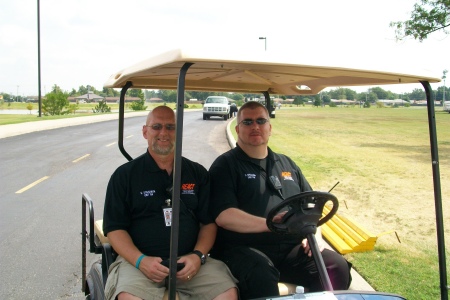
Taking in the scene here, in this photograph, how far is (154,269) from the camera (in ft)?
8.69

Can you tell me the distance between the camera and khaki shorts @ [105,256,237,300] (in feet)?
8.50

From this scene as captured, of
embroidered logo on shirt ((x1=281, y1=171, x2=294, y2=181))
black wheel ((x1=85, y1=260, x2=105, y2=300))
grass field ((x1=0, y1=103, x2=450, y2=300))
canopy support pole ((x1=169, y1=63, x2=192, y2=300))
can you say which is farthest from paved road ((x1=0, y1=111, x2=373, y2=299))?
canopy support pole ((x1=169, y1=63, x2=192, y2=300))

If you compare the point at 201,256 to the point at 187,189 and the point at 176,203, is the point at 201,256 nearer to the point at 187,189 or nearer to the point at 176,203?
the point at 187,189

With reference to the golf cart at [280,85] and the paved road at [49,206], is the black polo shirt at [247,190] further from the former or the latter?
the paved road at [49,206]

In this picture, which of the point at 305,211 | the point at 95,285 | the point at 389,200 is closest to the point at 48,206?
the point at 95,285

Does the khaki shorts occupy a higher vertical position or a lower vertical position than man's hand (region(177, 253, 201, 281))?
lower

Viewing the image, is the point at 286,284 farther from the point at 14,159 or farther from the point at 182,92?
the point at 14,159

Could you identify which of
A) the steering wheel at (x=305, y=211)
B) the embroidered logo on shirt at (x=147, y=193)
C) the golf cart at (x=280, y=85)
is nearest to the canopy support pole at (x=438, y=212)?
the golf cart at (x=280, y=85)

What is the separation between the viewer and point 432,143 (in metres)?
2.65

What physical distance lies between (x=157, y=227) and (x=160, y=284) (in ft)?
1.21

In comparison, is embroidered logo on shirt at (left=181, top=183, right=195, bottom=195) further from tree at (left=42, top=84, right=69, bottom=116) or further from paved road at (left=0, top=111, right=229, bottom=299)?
tree at (left=42, top=84, right=69, bottom=116)

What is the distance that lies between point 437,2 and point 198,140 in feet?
29.0

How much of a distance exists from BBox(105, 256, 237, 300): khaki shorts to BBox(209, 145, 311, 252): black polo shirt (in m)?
0.35

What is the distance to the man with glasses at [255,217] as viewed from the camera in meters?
2.97
